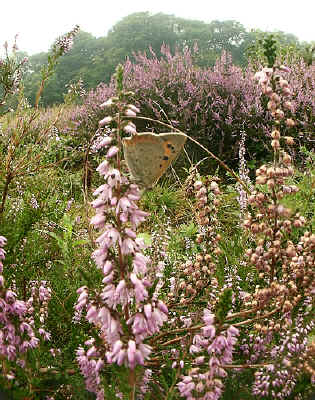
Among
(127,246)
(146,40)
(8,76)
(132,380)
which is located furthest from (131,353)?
(146,40)

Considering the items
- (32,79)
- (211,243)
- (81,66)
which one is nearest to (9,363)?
(211,243)

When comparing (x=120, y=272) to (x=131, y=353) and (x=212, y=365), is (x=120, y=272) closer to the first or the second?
(x=131, y=353)

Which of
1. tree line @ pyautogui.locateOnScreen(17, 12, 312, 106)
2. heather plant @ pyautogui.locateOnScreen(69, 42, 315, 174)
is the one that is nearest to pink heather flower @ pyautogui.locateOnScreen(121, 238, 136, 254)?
heather plant @ pyautogui.locateOnScreen(69, 42, 315, 174)

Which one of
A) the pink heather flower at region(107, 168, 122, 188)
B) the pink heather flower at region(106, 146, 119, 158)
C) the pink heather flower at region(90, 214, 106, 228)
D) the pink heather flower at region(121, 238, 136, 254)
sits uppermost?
the pink heather flower at region(106, 146, 119, 158)

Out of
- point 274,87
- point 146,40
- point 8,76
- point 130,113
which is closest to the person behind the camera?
point 130,113

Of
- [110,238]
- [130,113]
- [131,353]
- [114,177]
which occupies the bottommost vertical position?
[131,353]

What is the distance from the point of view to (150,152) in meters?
1.37

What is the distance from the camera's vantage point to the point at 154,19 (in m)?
51.3

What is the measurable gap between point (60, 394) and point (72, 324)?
45 cm

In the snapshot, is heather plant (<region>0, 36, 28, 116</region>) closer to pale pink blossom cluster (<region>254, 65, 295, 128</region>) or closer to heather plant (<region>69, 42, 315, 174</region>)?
pale pink blossom cluster (<region>254, 65, 295, 128</region>)

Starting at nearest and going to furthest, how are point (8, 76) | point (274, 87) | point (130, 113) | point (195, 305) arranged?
point (130, 113) → point (274, 87) → point (195, 305) → point (8, 76)

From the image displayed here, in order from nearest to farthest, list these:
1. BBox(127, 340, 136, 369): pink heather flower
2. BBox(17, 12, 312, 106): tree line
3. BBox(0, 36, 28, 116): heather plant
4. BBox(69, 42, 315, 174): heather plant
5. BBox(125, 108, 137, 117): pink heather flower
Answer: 1. BBox(127, 340, 136, 369): pink heather flower
2. BBox(125, 108, 137, 117): pink heather flower
3. BBox(0, 36, 28, 116): heather plant
4. BBox(69, 42, 315, 174): heather plant
5. BBox(17, 12, 312, 106): tree line

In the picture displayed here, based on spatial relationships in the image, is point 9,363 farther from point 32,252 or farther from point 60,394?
point 32,252

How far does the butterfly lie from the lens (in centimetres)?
132
